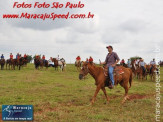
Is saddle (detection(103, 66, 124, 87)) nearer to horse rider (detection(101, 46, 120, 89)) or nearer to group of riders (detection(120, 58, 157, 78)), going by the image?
horse rider (detection(101, 46, 120, 89))

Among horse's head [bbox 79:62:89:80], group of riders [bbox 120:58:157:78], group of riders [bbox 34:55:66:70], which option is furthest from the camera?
group of riders [bbox 34:55:66:70]

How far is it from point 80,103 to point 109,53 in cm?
287

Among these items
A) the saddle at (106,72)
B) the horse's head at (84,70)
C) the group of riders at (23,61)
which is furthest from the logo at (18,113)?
the group of riders at (23,61)

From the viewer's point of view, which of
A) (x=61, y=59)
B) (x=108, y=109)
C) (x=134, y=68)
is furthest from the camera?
(x=61, y=59)

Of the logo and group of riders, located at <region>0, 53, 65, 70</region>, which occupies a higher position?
group of riders, located at <region>0, 53, 65, 70</region>

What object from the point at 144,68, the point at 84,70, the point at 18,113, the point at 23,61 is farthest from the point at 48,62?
the point at 18,113

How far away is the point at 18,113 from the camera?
324 inches

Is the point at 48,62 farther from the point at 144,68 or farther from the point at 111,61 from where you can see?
the point at 111,61

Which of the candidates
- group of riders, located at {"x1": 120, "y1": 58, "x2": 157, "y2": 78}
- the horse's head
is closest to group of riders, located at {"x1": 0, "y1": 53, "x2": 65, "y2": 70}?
group of riders, located at {"x1": 120, "y1": 58, "x2": 157, "y2": 78}

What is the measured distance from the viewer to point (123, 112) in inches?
355

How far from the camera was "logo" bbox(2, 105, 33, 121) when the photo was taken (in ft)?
25.5

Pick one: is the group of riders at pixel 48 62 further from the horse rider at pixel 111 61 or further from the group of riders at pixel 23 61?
the horse rider at pixel 111 61

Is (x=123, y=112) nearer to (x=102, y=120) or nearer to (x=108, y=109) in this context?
(x=108, y=109)

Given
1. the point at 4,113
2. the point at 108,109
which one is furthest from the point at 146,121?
the point at 4,113
